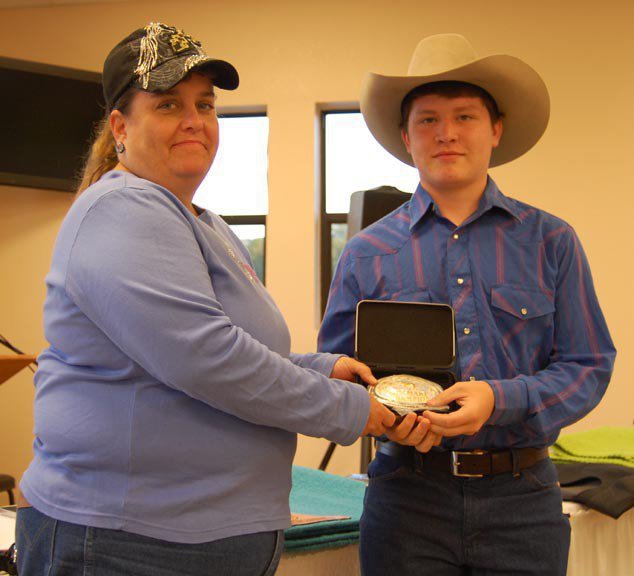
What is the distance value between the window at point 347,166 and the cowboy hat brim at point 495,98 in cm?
279

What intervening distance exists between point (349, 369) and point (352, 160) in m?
3.37

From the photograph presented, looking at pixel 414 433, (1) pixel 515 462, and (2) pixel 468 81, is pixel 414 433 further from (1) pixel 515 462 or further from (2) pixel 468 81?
(2) pixel 468 81

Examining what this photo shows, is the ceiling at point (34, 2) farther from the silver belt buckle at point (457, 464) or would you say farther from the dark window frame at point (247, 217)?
the silver belt buckle at point (457, 464)

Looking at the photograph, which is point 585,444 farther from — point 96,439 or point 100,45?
point 100,45

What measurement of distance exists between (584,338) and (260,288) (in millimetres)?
642

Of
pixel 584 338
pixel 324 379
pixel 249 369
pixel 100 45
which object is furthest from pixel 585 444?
pixel 100 45

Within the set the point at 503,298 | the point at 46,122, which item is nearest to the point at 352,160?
the point at 46,122

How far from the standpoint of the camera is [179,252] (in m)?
1.03

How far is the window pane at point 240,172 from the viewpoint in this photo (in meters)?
4.71

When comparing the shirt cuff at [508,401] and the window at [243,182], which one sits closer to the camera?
the shirt cuff at [508,401]

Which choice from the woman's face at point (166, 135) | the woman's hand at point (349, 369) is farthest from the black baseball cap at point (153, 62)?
the woman's hand at point (349, 369)

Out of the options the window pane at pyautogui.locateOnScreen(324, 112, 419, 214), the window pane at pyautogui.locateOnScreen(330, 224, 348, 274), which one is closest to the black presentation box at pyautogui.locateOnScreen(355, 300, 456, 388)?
the window pane at pyautogui.locateOnScreen(330, 224, 348, 274)

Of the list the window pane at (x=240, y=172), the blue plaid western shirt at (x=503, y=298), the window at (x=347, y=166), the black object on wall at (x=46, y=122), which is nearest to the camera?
the blue plaid western shirt at (x=503, y=298)

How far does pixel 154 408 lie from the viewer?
1002mm
